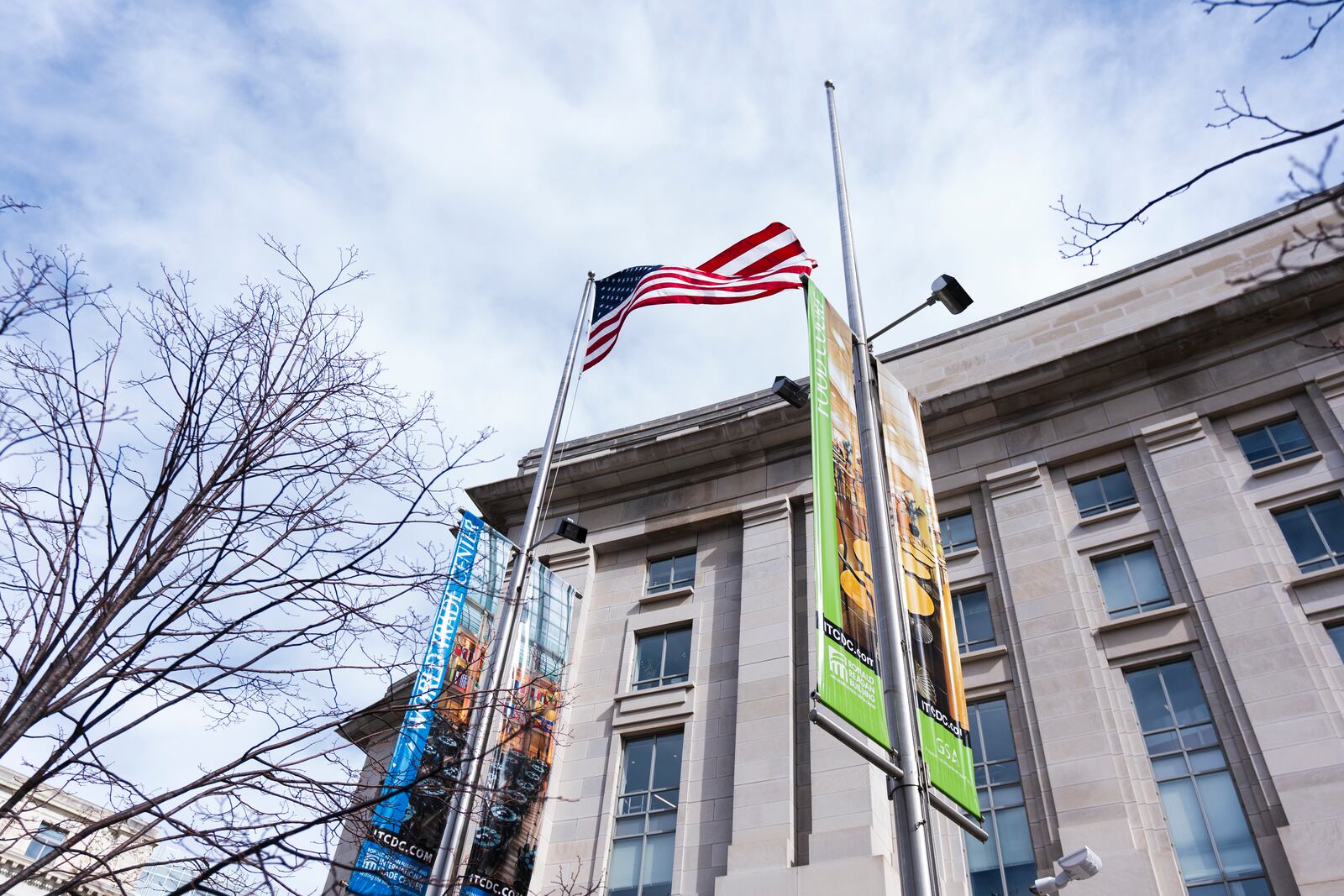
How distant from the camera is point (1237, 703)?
54.6 ft

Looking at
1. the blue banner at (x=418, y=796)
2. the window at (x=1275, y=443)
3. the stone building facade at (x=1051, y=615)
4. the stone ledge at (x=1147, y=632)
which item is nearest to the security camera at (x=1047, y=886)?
the stone building facade at (x=1051, y=615)

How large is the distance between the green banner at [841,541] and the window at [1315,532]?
10.5 metres

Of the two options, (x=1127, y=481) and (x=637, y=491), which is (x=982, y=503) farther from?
(x=637, y=491)

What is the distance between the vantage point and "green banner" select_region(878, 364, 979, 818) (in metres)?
11.1

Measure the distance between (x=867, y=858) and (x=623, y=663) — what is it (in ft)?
26.0

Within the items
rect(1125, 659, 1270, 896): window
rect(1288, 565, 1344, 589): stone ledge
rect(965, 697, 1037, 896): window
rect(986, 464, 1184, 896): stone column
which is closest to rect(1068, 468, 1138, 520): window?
rect(986, 464, 1184, 896): stone column

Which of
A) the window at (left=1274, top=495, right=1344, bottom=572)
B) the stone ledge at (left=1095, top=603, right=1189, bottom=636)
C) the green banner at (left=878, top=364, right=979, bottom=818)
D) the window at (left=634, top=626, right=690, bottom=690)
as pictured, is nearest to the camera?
the green banner at (left=878, top=364, right=979, bottom=818)

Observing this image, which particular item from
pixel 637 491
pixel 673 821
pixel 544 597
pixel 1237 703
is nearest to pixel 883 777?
pixel 673 821

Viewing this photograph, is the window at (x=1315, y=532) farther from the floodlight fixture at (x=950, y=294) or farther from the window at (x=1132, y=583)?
the floodlight fixture at (x=950, y=294)

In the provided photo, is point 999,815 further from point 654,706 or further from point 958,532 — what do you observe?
point 654,706

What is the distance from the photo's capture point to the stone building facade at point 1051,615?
53.6 ft

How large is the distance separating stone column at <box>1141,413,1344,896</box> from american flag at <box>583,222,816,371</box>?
30.0 feet

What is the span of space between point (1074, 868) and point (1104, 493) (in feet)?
35.5

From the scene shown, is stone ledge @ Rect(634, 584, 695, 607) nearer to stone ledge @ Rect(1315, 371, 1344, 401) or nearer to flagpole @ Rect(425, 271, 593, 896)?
flagpole @ Rect(425, 271, 593, 896)
